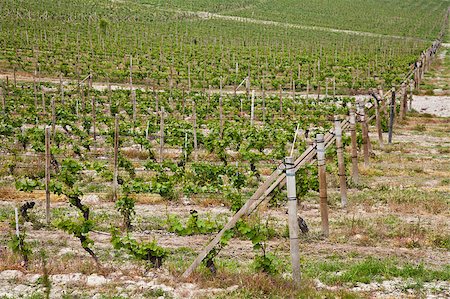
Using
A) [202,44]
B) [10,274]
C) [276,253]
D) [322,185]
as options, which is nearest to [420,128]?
[322,185]

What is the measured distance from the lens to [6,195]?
14.4 meters

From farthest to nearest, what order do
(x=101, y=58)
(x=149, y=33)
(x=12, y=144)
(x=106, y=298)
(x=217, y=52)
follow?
(x=149, y=33) → (x=217, y=52) → (x=101, y=58) → (x=12, y=144) → (x=106, y=298)

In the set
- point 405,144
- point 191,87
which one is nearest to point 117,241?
point 405,144

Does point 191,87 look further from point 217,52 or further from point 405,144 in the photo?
point 405,144

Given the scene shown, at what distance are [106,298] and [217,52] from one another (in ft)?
148

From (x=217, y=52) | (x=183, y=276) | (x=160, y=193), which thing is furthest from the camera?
(x=217, y=52)

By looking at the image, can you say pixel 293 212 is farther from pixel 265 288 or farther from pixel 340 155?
pixel 340 155

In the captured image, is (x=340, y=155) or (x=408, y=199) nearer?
(x=340, y=155)

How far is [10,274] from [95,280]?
1.35m

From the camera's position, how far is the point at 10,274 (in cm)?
885

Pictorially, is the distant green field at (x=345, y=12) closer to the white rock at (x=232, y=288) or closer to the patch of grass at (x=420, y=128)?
the patch of grass at (x=420, y=128)

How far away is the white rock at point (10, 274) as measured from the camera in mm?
8765

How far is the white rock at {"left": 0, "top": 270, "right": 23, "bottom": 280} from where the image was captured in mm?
8765

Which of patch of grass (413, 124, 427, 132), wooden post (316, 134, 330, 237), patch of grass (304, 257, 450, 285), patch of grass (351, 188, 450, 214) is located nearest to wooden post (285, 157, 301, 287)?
patch of grass (304, 257, 450, 285)
